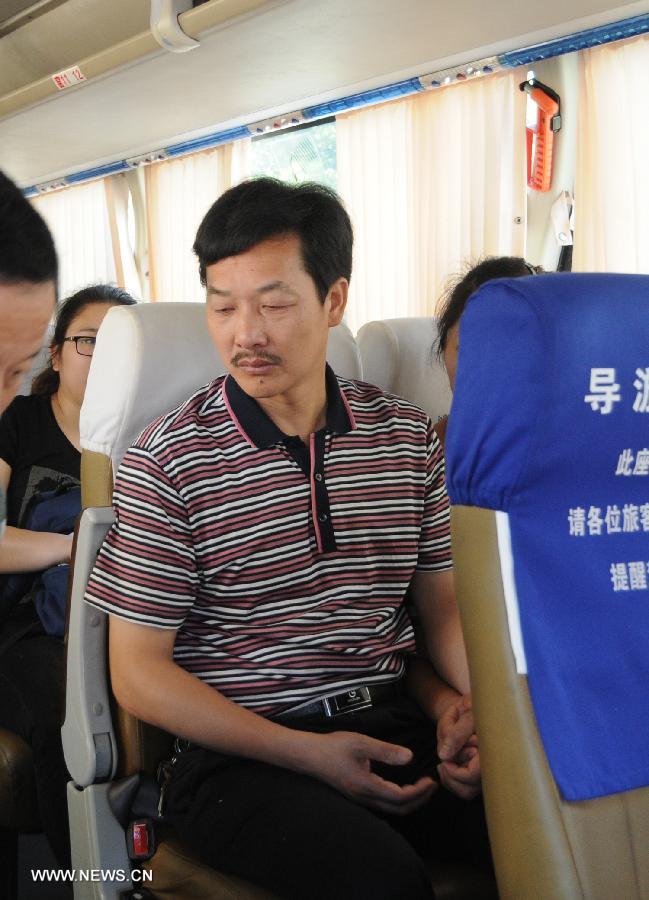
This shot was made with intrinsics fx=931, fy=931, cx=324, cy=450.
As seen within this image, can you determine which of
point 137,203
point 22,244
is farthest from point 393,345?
point 137,203

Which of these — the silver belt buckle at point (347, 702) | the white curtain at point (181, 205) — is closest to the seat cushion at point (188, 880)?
the silver belt buckle at point (347, 702)

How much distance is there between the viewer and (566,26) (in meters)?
4.04

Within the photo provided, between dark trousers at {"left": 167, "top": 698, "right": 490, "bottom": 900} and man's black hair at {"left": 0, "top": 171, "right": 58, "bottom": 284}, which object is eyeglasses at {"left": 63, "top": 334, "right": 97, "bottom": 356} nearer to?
dark trousers at {"left": 167, "top": 698, "right": 490, "bottom": 900}

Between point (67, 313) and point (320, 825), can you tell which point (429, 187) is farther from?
point (320, 825)

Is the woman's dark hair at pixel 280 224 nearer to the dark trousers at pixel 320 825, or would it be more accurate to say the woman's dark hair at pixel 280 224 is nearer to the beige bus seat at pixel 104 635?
the beige bus seat at pixel 104 635

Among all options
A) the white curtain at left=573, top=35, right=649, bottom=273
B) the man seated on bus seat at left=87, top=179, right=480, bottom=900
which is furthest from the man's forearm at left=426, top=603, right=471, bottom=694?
→ the white curtain at left=573, top=35, right=649, bottom=273

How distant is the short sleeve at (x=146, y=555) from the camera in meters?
1.47

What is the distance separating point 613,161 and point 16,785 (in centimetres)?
363

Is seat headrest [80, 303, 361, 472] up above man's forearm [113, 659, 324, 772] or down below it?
above

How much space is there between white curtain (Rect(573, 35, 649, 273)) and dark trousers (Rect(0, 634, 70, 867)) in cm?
306

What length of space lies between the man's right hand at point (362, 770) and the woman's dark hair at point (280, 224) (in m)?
0.81

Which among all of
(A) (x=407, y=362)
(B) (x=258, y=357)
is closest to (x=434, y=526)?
(B) (x=258, y=357)

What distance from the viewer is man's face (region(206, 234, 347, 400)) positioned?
Answer: 1640 millimetres

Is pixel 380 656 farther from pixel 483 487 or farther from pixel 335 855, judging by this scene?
pixel 483 487
